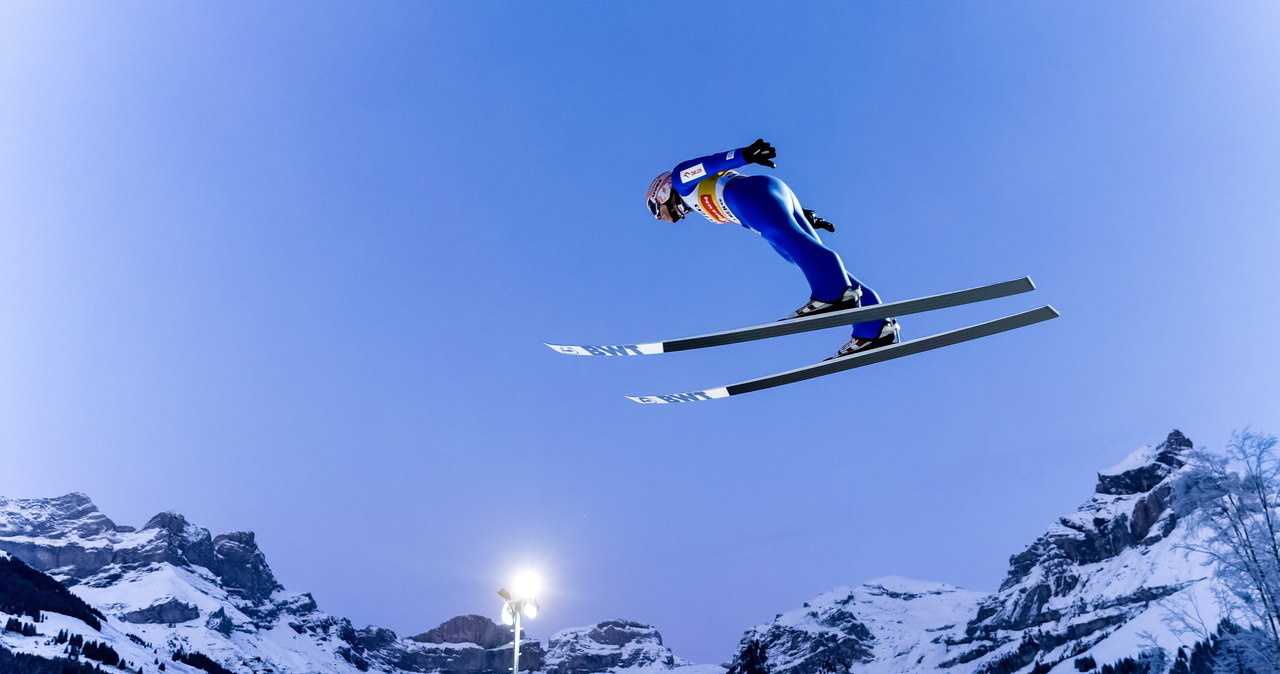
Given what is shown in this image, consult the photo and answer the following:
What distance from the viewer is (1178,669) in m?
71.9

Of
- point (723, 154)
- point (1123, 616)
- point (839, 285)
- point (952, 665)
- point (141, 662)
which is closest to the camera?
point (839, 285)

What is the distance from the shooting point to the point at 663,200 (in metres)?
6.96

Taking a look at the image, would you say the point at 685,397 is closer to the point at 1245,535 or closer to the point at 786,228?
the point at 786,228

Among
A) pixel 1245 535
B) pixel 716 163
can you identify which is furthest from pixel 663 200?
pixel 1245 535

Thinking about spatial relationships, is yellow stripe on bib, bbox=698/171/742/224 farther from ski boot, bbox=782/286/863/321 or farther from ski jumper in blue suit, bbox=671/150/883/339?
ski boot, bbox=782/286/863/321

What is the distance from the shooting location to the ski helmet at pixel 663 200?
6938mm

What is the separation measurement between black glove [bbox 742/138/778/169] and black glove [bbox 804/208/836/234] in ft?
2.72

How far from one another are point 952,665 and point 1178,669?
133323mm

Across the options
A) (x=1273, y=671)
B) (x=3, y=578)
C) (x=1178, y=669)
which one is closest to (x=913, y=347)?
(x=1273, y=671)

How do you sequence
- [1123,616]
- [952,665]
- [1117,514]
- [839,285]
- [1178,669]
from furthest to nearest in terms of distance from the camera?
[952,665] < [1117,514] < [1123,616] < [1178,669] < [839,285]

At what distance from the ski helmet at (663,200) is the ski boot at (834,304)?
1673 millimetres

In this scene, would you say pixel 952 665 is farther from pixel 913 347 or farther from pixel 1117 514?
pixel 913 347

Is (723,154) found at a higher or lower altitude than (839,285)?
higher

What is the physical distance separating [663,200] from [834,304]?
1.99 meters
